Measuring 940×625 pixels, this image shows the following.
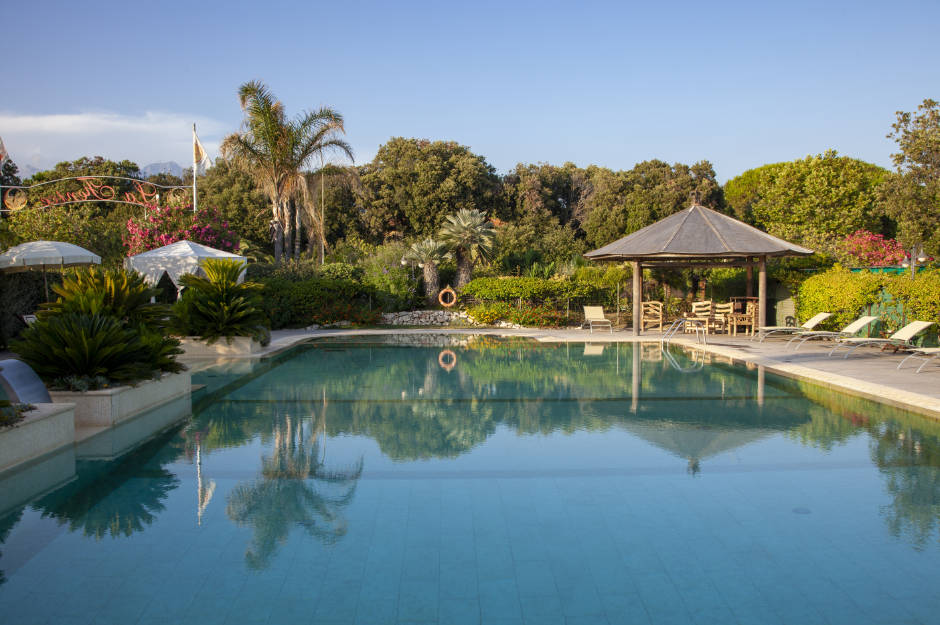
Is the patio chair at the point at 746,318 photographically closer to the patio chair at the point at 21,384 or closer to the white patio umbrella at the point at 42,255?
the white patio umbrella at the point at 42,255

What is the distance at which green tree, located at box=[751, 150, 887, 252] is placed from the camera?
1302 inches

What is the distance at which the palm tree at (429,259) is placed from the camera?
21828 mm

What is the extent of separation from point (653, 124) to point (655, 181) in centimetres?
927

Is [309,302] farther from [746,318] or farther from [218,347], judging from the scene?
[746,318]

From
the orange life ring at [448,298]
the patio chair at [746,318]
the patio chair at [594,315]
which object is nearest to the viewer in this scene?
the patio chair at [746,318]

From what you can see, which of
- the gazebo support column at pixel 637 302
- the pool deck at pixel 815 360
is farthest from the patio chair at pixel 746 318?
the gazebo support column at pixel 637 302

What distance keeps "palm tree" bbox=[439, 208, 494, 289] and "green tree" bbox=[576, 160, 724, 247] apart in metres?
12.2

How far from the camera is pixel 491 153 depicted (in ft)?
121

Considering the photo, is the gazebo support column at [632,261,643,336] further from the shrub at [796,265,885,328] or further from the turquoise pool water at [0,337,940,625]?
the turquoise pool water at [0,337,940,625]

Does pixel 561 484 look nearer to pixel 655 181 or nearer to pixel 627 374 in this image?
pixel 627 374

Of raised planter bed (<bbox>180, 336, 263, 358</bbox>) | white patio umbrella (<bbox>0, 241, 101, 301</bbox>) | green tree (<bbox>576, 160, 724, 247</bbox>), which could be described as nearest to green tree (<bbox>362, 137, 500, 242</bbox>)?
green tree (<bbox>576, 160, 724, 247</bbox>)

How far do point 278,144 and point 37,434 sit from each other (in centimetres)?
1754

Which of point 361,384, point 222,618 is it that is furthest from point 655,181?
point 222,618

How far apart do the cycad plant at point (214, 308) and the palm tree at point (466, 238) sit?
31.4 ft
